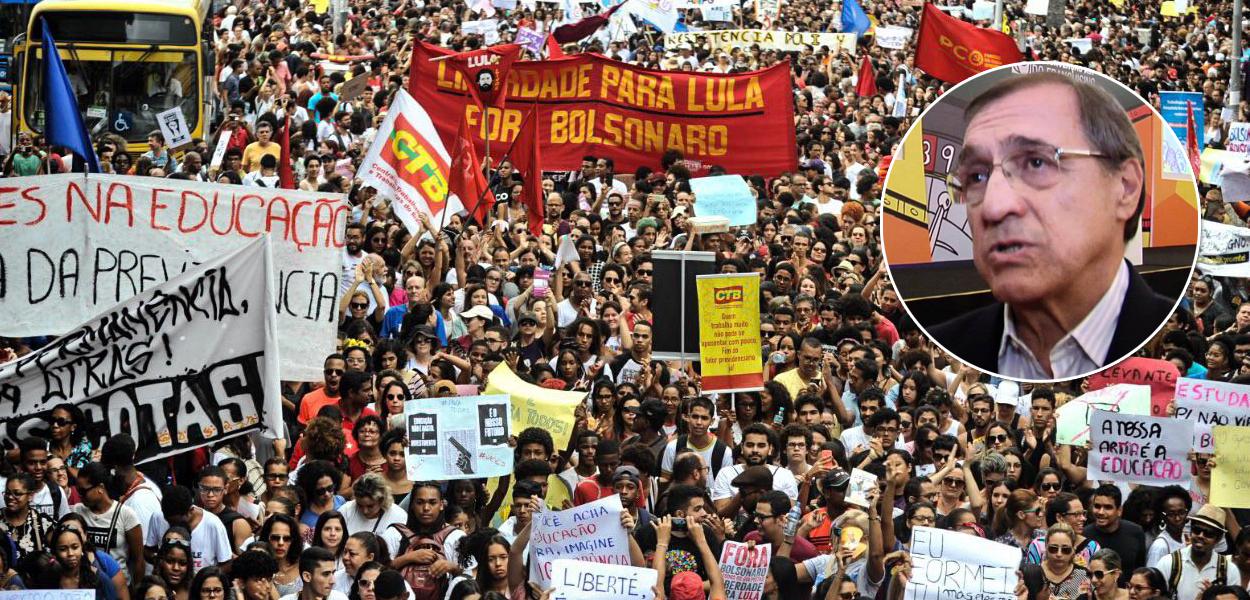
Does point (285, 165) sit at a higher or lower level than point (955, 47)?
lower

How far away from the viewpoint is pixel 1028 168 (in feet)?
23.6

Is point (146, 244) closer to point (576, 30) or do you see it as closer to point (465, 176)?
point (465, 176)

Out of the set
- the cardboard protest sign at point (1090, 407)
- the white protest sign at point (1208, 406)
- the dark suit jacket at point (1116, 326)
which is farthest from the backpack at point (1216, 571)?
the dark suit jacket at point (1116, 326)

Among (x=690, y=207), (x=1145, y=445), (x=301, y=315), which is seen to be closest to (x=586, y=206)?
(x=690, y=207)

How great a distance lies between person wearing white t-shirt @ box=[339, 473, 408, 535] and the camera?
8891 mm

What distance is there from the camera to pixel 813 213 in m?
16.4

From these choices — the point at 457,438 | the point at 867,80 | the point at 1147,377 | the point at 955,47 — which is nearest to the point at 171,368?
the point at 457,438

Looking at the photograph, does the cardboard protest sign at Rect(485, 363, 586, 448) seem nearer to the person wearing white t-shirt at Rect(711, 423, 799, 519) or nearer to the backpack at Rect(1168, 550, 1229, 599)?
the person wearing white t-shirt at Rect(711, 423, 799, 519)

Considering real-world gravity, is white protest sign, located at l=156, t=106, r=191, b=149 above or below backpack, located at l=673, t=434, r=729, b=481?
above

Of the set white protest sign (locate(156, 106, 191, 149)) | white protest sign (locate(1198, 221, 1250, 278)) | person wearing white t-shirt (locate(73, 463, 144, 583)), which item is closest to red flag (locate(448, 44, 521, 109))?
white protest sign (locate(156, 106, 191, 149))

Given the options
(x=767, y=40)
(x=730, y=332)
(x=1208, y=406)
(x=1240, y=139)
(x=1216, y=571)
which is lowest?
(x=1216, y=571)

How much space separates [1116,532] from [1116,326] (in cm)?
219

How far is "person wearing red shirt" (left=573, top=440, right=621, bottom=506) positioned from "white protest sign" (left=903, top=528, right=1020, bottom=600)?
166 cm

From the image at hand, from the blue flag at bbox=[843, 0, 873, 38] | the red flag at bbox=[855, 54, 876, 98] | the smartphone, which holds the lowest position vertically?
the smartphone
